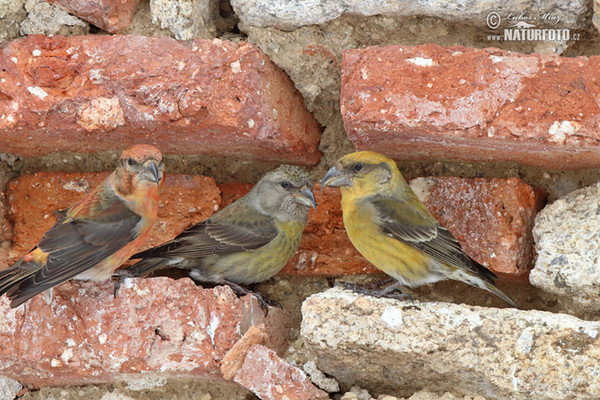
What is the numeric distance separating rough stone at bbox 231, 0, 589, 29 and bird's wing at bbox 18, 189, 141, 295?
0.89 meters

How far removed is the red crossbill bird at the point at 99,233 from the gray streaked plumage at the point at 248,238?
18cm

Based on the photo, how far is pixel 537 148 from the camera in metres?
2.31

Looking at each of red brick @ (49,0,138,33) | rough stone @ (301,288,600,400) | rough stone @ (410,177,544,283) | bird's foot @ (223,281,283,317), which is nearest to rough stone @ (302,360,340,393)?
rough stone @ (301,288,600,400)

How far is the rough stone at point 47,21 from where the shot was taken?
251 cm

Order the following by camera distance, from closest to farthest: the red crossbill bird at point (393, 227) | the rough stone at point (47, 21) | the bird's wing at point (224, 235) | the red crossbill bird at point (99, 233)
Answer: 1. the red crossbill bird at point (99, 233)
2. the rough stone at point (47, 21)
3. the red crossbill bird at point (393, 227)
4. the bird's wing at point (224, 235)

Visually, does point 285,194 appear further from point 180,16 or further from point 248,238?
point 180,16

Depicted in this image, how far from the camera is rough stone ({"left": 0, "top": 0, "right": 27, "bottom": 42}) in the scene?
2506 mm

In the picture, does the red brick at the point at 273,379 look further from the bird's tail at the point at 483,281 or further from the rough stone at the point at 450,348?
the bird's tail at the point at 483,281

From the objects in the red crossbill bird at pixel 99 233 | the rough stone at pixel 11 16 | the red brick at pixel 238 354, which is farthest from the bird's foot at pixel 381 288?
the rough stone at pixel 11 16

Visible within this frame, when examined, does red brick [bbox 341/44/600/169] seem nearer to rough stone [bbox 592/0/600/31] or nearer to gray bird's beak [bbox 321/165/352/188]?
rough stone [bbox 592/0/600/31]

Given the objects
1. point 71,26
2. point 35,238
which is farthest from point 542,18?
point 35,238

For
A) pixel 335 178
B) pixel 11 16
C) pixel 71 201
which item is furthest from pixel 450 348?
pixel 11 16

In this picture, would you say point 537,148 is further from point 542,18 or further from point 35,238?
point 35,238

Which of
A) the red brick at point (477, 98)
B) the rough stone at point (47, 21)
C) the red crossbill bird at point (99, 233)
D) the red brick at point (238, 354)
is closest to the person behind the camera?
the red brick at point (477, 98)
